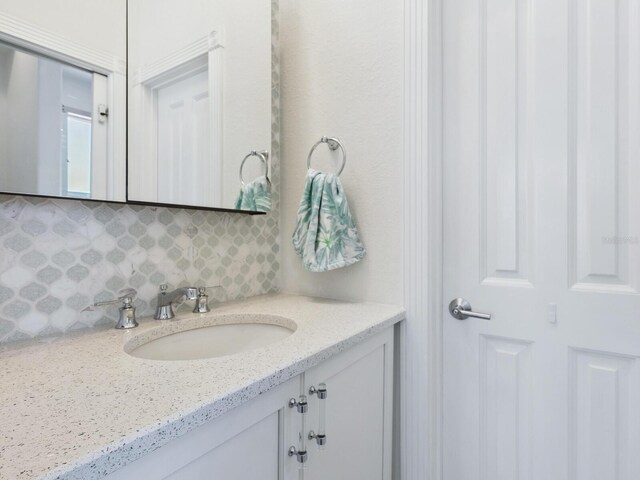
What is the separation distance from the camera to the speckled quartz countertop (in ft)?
1.18

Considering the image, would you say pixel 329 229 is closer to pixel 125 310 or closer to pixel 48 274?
pixel 125 310

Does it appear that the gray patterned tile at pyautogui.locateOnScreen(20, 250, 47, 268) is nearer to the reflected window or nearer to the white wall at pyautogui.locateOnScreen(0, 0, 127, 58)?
the reflected window

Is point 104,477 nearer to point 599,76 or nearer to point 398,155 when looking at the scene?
point 398,155

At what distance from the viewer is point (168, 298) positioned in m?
0.93

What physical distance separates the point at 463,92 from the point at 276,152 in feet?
2.24

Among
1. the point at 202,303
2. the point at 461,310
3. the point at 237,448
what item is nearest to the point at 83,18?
the point at 202,303

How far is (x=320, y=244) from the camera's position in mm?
1113

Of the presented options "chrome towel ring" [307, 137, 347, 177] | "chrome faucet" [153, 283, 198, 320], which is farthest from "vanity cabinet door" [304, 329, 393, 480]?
"chrome towel ring" [307, 137, 347, 177]

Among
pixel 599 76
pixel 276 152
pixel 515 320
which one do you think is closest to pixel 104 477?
pixel 515 320

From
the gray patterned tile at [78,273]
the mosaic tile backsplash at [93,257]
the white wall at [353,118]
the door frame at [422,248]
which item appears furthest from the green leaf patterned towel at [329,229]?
the gray patterned tile at [78,273]

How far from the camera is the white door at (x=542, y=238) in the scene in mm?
863

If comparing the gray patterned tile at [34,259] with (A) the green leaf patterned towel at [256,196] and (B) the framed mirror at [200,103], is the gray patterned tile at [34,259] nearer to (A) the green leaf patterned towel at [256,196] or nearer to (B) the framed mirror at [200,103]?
(B) the framed mirror at [200,103]

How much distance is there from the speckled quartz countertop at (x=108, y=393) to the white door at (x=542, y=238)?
1.56ft

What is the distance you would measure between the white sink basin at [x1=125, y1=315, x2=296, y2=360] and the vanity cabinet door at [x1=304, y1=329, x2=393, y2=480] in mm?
197
